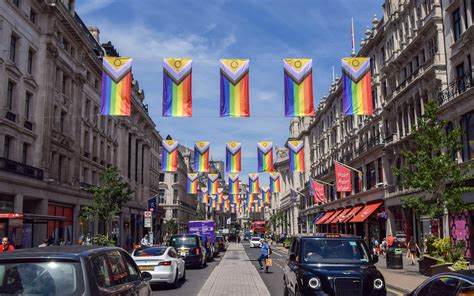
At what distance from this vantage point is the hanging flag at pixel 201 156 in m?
42.0

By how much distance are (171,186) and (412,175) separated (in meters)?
77.2

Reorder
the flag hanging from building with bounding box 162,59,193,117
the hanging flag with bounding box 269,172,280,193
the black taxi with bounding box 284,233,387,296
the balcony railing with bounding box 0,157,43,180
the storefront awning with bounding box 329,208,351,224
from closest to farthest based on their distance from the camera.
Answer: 1. the black taxi with bounding box 284,233,387,296
2. the flag hanging from building with bounding box 162,59,193,117
3. the balcony railing with bounding box 0,157,43,180
4. the storefront awning with bounding box 329,208,351,224
5. the hanging flag with bounding box 269,172,280,193

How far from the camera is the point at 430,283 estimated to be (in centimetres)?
663

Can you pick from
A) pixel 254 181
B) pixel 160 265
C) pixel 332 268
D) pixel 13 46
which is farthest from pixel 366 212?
pixel 332 268

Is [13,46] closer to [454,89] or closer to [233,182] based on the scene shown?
[454,89]

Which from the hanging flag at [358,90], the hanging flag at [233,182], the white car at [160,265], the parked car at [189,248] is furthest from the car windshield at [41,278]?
the hanging flag at [233,182]

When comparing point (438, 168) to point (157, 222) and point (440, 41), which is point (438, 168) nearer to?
point (440, 41)

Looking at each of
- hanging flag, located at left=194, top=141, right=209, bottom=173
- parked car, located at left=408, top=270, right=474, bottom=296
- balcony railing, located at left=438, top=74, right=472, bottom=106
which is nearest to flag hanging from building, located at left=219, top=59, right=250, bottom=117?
balcony railing, located at left=438, top=74, right=472, bottom=106

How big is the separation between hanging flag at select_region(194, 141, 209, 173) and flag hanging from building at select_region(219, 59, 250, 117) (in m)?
20.6

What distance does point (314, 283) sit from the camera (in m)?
9.16

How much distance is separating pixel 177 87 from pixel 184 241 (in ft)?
29.9

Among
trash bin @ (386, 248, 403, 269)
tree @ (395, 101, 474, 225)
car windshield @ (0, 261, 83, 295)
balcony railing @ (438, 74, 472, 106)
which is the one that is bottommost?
trash bin @ (386, 248, 403, 269)

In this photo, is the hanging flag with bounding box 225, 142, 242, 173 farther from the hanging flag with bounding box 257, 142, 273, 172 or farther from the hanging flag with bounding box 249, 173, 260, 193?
the hanging flag with bounding box 249, 173, 260, 193

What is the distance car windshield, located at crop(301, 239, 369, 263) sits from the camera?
10273 mm
